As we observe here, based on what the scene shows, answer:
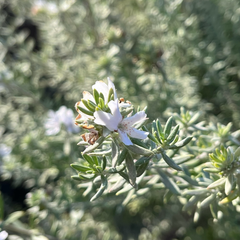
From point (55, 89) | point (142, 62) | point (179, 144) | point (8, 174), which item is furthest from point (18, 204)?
point (179, 144)

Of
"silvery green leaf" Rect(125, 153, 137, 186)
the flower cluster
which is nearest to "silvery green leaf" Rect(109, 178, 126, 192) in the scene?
"silvery green leaf" Rect(125, 153, 137, 186)

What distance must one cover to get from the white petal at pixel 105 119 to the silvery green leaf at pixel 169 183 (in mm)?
501

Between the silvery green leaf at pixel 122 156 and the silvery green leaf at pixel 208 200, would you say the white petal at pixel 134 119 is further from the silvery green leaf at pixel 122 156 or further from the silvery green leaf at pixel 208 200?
the silvery green leaf at pixel 208 200

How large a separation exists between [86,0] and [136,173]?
2.47 meters

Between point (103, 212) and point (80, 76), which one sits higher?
point (80, 76)

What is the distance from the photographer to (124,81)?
7.85 feet

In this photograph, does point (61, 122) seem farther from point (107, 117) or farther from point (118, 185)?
point (107, 117)

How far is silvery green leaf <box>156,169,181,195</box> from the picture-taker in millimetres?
1139

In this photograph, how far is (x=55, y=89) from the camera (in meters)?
3.39

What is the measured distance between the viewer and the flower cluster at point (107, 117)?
0.80m

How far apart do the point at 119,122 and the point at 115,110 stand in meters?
0.06

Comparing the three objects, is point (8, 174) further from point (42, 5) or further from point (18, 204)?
point (42, 5)

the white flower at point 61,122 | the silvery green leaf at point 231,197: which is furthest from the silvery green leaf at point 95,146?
the white flower at point 61,122

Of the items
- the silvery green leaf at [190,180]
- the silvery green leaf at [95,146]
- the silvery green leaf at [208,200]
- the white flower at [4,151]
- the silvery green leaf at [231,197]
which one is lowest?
the silvery green leaf at [231,197]
